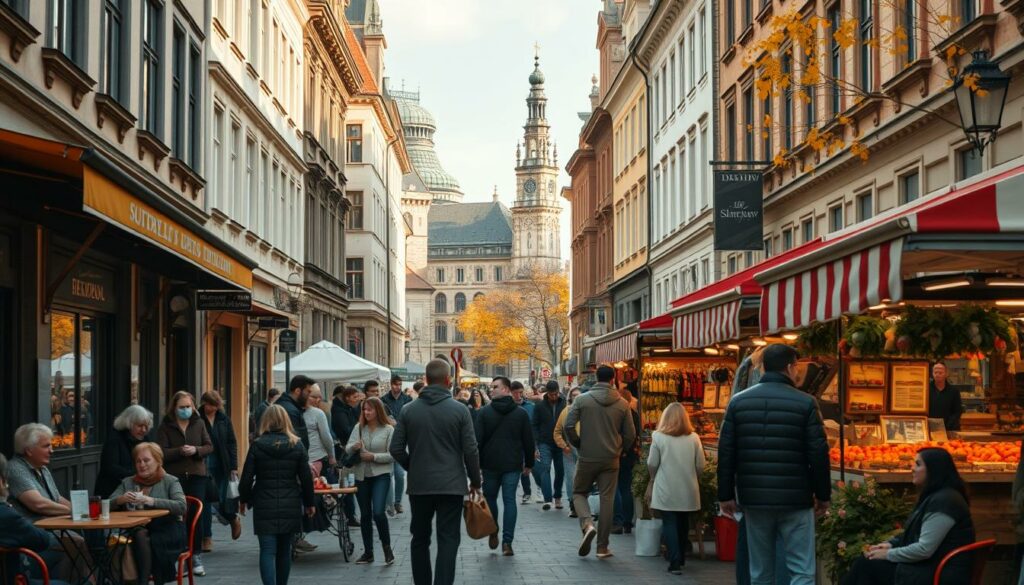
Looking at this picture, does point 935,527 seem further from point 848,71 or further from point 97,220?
point 848,71

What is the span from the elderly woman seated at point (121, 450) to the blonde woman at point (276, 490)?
120cm

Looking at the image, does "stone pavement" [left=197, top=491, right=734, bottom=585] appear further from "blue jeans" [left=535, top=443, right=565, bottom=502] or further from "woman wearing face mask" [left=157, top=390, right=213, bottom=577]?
"blue jeans" [left=535, top=443, right=565, bottom=502]

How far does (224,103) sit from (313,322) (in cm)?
1662

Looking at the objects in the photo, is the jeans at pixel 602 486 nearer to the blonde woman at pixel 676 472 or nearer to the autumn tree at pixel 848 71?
the blonde woman at pixel 676 472

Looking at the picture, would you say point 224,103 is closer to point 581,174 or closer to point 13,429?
point 13,429

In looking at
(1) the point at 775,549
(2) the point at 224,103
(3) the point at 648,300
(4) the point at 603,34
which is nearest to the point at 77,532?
(1) the point at 775,549

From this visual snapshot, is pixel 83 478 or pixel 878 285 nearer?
pixel 878 285

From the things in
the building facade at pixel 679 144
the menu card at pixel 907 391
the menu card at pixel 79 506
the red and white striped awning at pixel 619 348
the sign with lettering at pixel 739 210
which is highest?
the building facade at pixel 679 144

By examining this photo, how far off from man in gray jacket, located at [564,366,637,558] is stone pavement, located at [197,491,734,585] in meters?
0.35

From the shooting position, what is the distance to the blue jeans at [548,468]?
75.0 ft

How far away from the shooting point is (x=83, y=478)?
56.2 ft

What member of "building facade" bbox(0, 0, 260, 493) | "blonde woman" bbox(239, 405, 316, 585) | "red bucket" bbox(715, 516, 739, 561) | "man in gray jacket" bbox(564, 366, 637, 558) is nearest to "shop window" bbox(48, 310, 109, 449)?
"building facade" bbox(0, 0, 260, 493)

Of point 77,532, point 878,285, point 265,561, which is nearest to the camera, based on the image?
point 878,285

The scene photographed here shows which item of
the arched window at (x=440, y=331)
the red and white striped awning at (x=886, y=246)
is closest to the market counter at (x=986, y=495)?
the red and white striped awning at (x=886, y=246)
